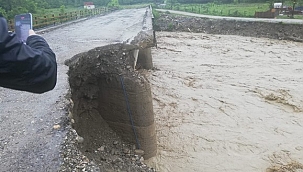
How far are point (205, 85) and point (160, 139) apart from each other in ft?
18.2

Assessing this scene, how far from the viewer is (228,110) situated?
34.1ft

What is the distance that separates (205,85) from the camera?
42.9 ft

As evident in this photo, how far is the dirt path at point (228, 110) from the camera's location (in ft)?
24.5

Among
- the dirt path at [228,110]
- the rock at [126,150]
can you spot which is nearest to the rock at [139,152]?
the rock at [126,150]

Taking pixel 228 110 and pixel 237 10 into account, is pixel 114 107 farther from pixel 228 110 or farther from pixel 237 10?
pixel 237 10

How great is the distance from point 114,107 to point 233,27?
2266 cm

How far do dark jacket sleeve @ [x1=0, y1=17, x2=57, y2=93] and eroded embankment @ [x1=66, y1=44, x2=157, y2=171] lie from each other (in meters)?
4.47

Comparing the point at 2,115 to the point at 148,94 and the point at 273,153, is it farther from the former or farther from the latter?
the point at 273,153

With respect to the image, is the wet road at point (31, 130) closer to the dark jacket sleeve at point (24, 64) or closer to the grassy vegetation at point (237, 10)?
the dark jacket sleeve at point (24, 64)

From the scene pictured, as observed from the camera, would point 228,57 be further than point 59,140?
Yes

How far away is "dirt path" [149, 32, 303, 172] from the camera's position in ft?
24.5

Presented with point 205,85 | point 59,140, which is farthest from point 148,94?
point 205,85

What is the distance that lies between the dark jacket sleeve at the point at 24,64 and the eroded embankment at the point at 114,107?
4.47 m

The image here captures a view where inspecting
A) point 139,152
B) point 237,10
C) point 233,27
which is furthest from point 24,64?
point 237,10
